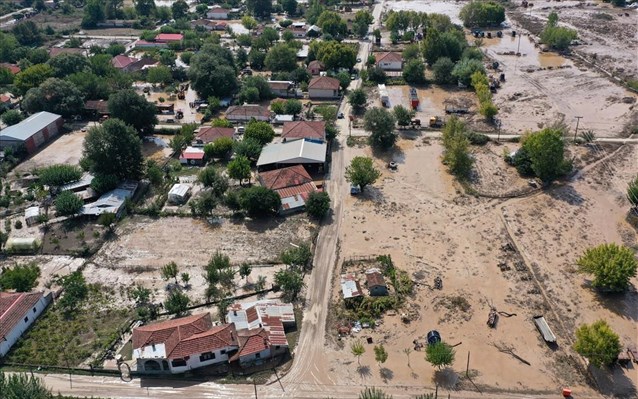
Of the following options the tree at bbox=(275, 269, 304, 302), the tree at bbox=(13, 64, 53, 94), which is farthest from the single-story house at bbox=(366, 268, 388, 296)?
the tree at bbox=(13, 64, 53, 94)

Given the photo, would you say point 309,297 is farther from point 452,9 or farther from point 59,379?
point 452,9

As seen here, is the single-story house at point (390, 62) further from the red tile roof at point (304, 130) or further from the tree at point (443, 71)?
the red tile roof at point (304, 130)

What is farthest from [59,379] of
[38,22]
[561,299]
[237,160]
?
[38,22]

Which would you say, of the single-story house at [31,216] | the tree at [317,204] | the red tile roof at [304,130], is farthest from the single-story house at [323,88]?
the single-story house at [31,216]

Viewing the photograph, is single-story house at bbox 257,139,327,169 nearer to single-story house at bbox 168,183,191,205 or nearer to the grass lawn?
single-story house at bbox 168,183,191,205

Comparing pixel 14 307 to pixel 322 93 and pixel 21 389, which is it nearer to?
pixel 21 389

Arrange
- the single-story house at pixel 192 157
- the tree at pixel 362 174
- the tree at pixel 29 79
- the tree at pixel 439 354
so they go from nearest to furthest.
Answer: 1. the tree at pixel 439 354
2. the tree at pixel 362 174
3. the single-story house at pixel 192 157
4. the tree at pixel 29 79
